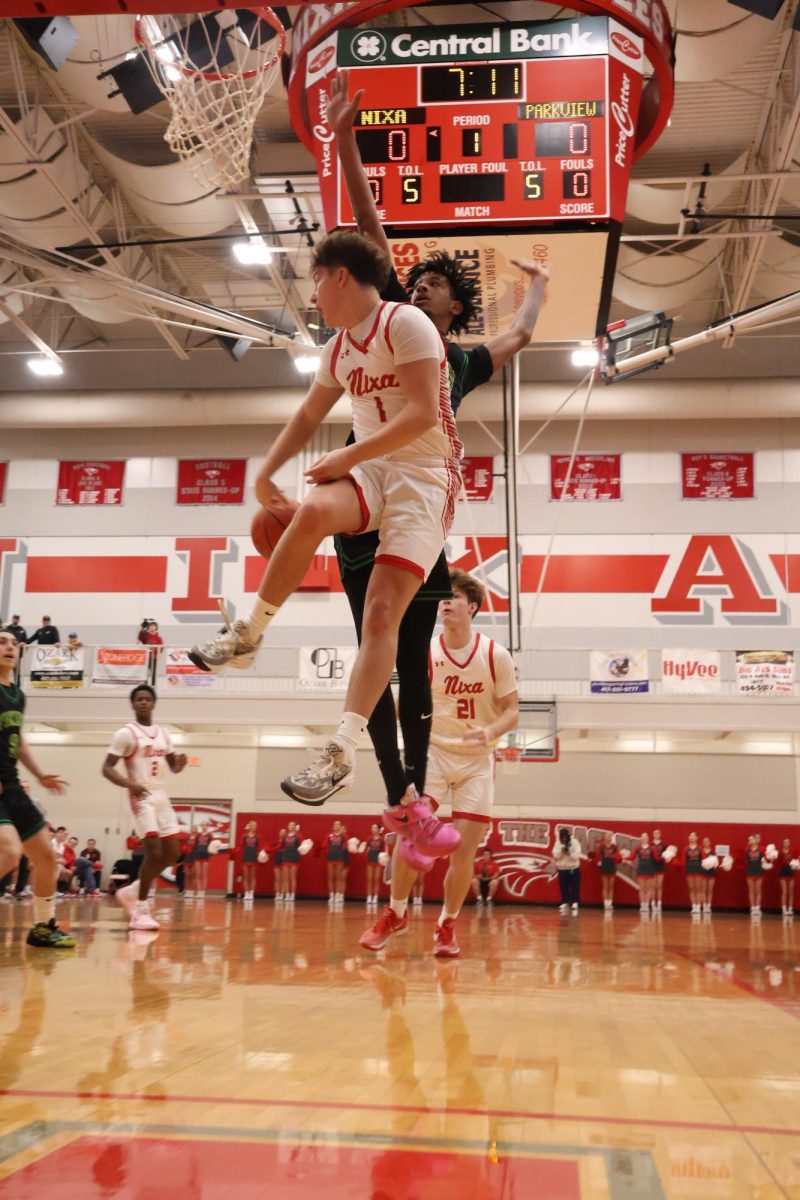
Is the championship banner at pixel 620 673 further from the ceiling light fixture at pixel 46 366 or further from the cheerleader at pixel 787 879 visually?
the ceiling light fixture at pixel 46 366

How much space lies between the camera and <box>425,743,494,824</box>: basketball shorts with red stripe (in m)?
6.61

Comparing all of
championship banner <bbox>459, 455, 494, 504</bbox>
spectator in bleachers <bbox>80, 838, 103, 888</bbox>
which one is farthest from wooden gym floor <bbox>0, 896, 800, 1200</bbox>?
championship banner <bbox>459, 455, 494, 504</bbox>

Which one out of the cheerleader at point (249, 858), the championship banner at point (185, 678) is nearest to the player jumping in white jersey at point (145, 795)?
the championship banner at point (185, 678)

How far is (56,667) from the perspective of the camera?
20688mm

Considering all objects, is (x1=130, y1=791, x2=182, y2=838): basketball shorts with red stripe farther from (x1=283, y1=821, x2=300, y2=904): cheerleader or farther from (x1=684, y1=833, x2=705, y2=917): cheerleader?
(x1=684, y1=833, x2=705, y2=917): cheerleader

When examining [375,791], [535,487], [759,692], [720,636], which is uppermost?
[535,487]

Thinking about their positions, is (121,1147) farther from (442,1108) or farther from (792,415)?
(792,415)

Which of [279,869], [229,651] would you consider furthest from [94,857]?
[229,651]

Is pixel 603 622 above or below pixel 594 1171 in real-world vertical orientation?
above

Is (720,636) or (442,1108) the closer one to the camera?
(442,1108)


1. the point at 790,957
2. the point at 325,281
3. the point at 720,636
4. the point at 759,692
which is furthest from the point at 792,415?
the point at 325,281

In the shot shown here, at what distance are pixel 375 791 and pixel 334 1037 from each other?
19.1m

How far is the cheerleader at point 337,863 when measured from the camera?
66.9 ft

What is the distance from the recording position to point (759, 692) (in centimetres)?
1927
